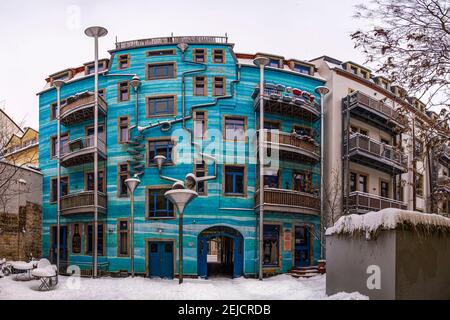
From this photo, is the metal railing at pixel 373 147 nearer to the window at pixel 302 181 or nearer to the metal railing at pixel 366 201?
the metal railing at pixel 366 201

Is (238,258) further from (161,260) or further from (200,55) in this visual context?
(200,55)

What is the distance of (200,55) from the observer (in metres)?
21.2

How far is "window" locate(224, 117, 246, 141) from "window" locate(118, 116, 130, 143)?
570 centimetres

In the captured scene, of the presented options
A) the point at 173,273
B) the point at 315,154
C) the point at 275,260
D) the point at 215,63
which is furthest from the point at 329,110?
the point at 173,273

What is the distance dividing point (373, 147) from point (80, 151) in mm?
17305

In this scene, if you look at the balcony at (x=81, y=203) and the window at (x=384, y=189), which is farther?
the window at (x=384, y=189)

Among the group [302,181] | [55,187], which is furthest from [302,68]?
[55,187]

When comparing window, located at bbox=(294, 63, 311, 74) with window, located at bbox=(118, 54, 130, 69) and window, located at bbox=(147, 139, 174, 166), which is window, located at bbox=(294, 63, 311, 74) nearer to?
window, located at bbox=(147, 139, 174, 166)

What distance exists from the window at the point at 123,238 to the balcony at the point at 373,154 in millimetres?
13344

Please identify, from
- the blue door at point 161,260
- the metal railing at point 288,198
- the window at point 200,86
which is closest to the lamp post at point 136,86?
the window at point 200,86

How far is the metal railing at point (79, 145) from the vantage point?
21430 mm

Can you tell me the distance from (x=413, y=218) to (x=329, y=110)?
45.4 feet
